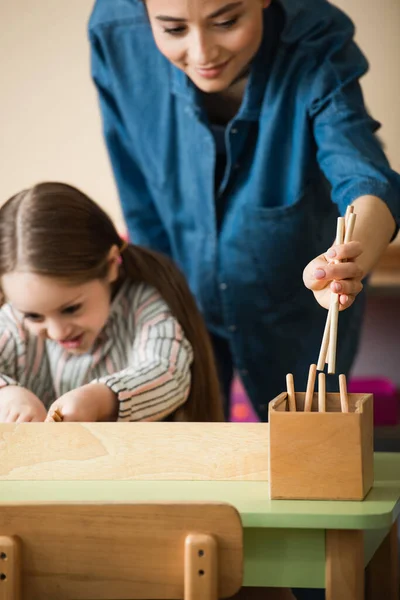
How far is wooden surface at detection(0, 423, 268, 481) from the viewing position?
3.50ft

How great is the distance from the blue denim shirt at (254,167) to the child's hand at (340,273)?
1.16 feet

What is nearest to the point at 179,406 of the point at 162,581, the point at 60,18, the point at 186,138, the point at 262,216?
the point at 262,216

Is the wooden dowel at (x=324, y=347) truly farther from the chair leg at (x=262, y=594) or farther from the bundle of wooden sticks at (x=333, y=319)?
the chair leg at (x=262, y=594)

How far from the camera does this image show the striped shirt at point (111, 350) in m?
1.45

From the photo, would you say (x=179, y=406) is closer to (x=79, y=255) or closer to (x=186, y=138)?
(x=79, y=255)

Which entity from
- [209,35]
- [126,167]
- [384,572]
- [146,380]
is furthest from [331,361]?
[126,167]

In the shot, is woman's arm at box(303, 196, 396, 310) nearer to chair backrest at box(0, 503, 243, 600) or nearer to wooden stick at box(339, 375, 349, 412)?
wooden stick at box(339, 375, 349, 412)

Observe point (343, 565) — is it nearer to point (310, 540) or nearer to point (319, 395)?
point (310, 540)

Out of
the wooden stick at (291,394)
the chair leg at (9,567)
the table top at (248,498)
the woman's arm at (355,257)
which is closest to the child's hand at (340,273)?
the woman's arm at (355,257)

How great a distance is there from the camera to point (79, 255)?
1.44 meters

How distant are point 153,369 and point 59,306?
→ 17cm

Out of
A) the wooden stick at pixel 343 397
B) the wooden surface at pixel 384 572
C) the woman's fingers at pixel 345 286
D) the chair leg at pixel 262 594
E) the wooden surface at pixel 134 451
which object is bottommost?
the chair leg at pixel 262 594

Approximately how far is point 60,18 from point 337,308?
90cm

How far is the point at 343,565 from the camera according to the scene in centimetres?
91
